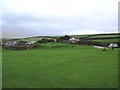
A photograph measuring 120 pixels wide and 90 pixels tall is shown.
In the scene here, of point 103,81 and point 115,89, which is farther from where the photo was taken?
point 103,81

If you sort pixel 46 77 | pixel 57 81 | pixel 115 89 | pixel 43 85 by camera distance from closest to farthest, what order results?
pixel 115 89 → pixel 43 85 → pixel 57 81 → pixel 46 77

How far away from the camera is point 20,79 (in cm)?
1177

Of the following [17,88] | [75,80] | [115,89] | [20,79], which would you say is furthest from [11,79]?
[115,89]

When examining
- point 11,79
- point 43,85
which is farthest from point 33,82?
point 11,79

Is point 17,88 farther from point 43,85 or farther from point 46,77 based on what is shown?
point 46,77

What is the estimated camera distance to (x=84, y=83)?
10703 millimetres

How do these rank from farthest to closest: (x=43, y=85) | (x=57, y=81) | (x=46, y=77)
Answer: (x=46, y=77) < (x=57, y=81) < (x=43, y=85)

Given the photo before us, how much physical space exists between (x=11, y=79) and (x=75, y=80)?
3303 mm

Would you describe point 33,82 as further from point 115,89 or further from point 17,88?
point 115,89

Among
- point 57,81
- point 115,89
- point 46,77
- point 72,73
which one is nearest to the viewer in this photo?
point 115,89

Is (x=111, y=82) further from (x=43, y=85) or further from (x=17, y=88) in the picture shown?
(x=17, y=88)

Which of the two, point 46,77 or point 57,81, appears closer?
point 57,81

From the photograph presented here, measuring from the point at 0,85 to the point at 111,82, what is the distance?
5.16 meters

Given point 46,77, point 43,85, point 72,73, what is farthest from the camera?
point 72,73
